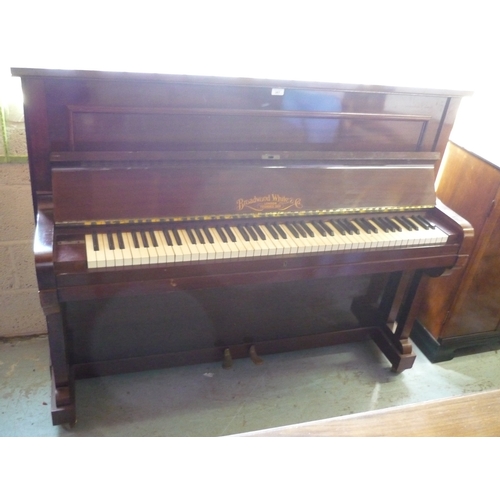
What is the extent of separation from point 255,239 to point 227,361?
712 millimetres

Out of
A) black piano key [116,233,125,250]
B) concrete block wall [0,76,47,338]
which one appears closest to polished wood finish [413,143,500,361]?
black piano key [116,233,125,250]

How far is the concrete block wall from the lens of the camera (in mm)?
1690

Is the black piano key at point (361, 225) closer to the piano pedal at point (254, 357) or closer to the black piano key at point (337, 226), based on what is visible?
the black piano key at point (337, 226)

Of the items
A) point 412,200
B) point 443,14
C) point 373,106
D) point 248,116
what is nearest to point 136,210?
point 248,116

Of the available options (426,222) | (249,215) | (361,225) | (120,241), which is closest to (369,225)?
(361,225)

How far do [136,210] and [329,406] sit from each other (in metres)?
1.15

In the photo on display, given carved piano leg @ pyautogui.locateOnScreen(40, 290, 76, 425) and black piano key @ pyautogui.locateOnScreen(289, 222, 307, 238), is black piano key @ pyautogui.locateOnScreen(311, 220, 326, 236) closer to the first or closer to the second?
black piano key @ pyautogui.locateOnScreen(289, 222, 307, 238)

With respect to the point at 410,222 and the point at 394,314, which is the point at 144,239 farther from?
the point at 394,314

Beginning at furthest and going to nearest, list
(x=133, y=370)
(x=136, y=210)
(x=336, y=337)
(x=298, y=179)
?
(x=336, y=337)
(x=133, y=370)
(x=298, y=179)
(x=136, y=210)

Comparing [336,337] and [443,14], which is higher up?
[443,14]
